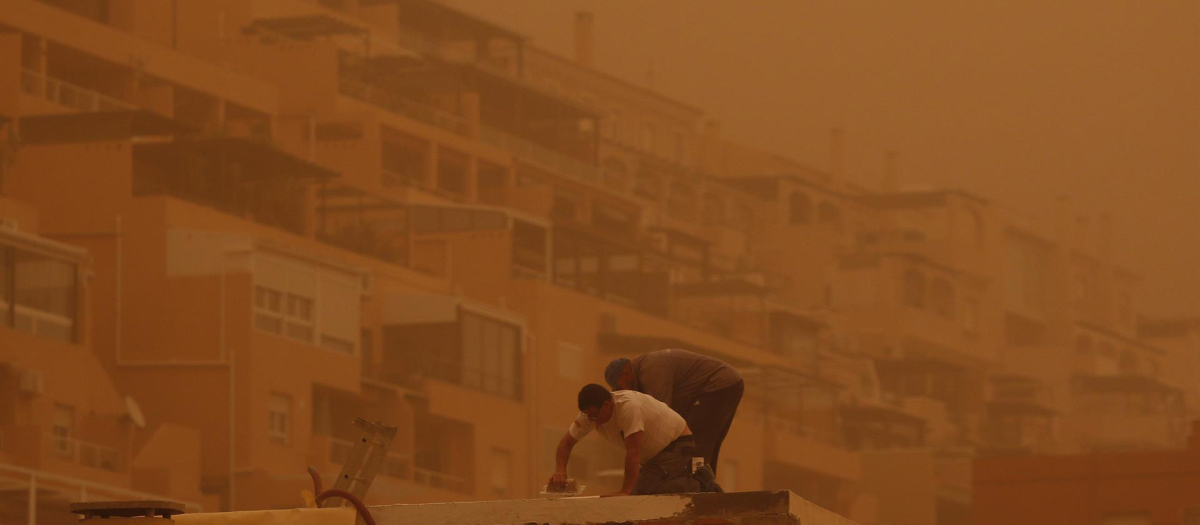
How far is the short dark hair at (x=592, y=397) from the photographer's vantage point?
12.0 metres

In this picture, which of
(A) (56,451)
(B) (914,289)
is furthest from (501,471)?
(B) (914,289)

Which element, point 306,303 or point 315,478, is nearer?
point 315,478

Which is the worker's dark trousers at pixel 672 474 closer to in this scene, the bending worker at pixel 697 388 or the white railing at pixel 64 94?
the bending worker at pixel 697 388

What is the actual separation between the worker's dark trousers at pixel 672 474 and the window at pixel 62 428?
101 ft

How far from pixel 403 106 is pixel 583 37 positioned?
3175 cm

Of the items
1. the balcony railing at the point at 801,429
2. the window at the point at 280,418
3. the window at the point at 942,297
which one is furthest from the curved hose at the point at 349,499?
the window at the point at 942,297

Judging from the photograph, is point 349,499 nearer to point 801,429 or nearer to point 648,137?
point 801,429

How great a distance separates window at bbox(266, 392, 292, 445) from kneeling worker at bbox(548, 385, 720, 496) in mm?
34966

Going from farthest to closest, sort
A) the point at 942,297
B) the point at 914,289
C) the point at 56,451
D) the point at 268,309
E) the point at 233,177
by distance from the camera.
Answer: the point at 942,297, the point at 914,289, the point at 233,177, the point at 268,309, the point at 56,451

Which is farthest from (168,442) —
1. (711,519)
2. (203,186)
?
(711,519)

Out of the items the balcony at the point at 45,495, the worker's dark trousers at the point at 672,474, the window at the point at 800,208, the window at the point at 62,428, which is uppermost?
the window at the point at 800,208

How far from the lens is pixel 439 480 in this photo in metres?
52.9

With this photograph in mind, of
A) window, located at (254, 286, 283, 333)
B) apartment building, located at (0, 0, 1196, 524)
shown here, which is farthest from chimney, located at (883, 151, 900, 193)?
window, located at (254, 286, 283, 333)

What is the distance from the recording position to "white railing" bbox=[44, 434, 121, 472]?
4188 cm
